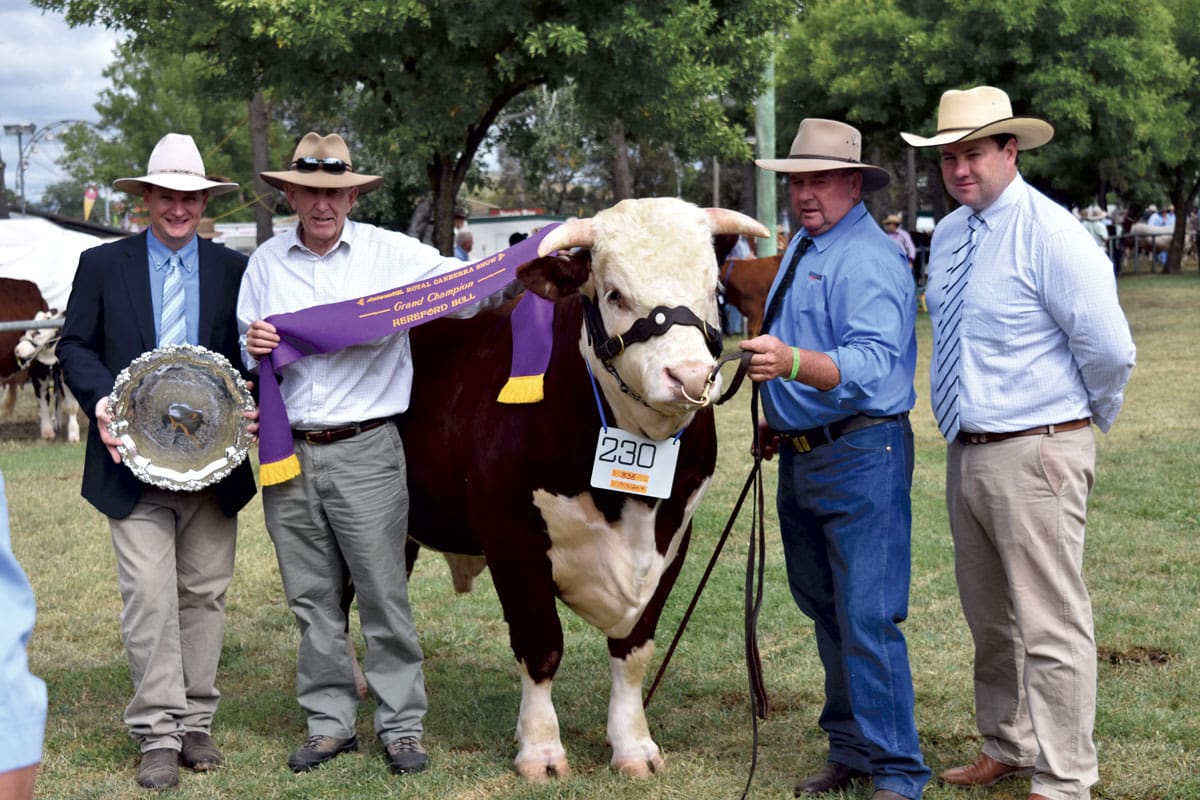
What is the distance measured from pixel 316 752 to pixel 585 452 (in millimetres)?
1626

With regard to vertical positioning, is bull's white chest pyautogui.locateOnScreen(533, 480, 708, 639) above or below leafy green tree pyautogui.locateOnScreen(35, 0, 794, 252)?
below

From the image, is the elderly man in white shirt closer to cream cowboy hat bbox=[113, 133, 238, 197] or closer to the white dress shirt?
the white dress shirt

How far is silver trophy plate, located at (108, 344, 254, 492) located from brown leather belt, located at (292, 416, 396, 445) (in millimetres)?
214

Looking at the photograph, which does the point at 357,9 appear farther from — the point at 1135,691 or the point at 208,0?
the point at 1135,691

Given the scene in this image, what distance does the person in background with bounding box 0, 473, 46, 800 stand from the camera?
1.50m

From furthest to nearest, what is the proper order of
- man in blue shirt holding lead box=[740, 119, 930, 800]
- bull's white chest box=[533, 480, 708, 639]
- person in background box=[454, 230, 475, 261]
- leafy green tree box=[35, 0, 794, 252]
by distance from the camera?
person in background box=[454, 230, 475, 261], leafy green tree box=[35, 0, 794, 252], bull's white chest box=[533, 480, 708, 639], man in blue shirt holding lead box=[740, 119, 930, 800]

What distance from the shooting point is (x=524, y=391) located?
187 inches

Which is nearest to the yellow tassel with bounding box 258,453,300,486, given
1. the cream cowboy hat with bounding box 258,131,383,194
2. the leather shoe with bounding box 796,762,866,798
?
the cream cowboy hat with bounding box 258,131,383,194

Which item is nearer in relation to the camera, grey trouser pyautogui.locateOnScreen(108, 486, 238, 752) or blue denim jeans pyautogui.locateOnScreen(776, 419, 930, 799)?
blue denim jeans pyautogui.locateOnScreen(776, 419, 930, 799)

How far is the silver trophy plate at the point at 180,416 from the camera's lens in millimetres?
4727

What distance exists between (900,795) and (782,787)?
0.52m

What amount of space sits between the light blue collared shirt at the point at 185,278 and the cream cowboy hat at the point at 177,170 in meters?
0.23

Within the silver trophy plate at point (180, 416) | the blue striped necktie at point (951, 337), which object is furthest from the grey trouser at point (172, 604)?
the blue striped necktie at point (951, 337)

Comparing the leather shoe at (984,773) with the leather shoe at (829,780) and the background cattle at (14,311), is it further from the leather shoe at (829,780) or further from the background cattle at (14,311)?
the background cattle at (14,311)
